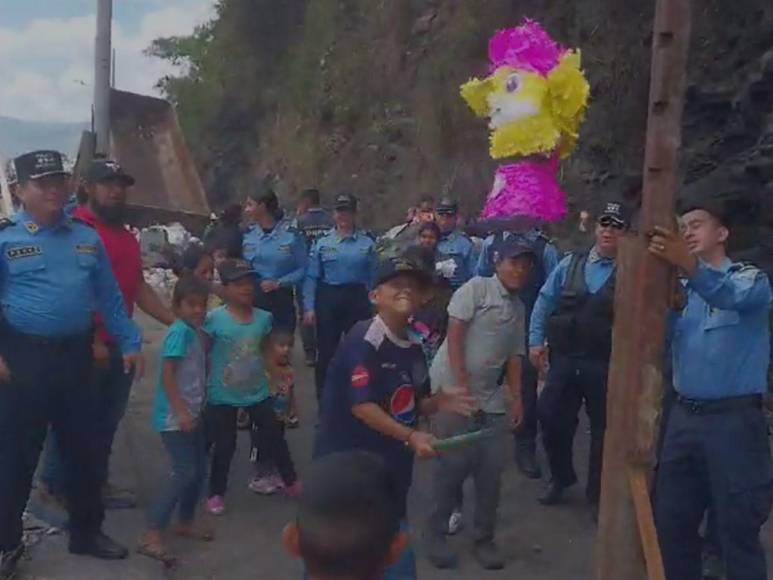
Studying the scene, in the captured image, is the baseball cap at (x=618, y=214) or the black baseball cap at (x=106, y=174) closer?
the black baseball cap at (x=106, y=174)

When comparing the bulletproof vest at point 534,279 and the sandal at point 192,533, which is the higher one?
the bulletproof vest at point 534,279

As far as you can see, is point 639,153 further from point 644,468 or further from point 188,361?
point 644,468

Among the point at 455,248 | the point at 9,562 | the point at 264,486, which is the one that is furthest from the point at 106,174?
the point at 455,248

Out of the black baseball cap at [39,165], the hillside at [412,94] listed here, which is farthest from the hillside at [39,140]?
the hillside at [412,94]

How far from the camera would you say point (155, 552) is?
605 centimetres

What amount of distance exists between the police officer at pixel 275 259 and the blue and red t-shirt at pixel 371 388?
4.84 m

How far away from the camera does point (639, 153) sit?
1285cm

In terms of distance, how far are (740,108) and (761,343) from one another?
616 centimetres

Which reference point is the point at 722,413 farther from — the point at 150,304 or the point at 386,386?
the point at 150,304

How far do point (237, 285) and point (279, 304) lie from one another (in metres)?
2.84

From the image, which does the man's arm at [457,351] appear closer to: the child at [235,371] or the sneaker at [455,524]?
the sneaker at [455,524]

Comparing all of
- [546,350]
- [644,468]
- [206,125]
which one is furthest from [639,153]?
[206,125]

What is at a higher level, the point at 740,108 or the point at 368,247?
the point at 740,108

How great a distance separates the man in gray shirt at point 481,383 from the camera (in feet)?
20.4
